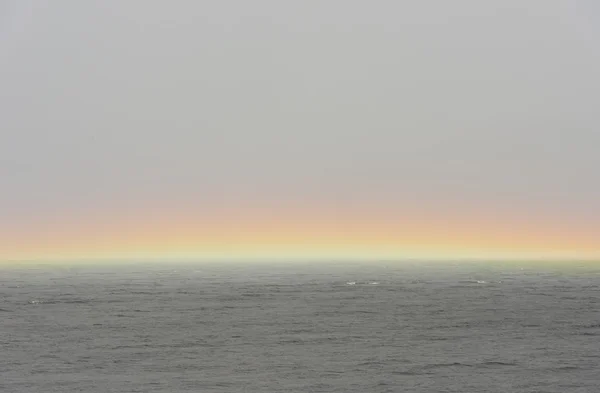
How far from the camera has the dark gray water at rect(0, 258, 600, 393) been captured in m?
44.5

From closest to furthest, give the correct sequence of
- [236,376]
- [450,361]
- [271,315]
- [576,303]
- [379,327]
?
[236,376] < [450,361] < [379,327] < [271,315] < [576,303]

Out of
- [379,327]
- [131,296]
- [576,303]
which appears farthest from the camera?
[131,296]

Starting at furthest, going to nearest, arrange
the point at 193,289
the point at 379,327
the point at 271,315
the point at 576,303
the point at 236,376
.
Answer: the point at 193,289 < the point at 576,303 < the point at 271,315 < the point at 379,327 < the point at 236,376

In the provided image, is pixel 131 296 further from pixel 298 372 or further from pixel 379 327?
pixel 298 372

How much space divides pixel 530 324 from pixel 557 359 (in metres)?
18.3

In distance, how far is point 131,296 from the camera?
106m

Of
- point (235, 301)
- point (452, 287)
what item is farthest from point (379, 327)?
point (452, 287)

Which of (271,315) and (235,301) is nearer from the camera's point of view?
(271,315)

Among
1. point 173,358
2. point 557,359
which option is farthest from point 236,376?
point 557,359

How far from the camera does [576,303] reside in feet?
292

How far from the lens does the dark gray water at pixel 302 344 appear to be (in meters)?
44.5

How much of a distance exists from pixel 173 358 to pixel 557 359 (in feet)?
90.6

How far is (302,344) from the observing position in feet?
188

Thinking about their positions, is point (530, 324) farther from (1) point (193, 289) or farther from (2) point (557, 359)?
(1) point (193, 289)
